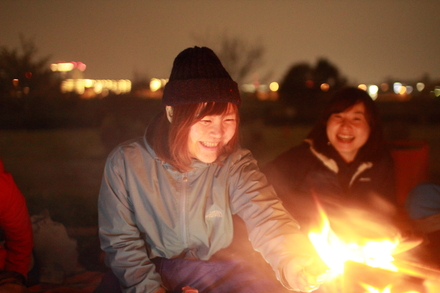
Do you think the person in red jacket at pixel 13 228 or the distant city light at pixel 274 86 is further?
the distant city light at pixel 274 86

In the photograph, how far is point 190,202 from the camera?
2.60 metres

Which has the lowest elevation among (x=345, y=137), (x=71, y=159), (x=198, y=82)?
(x=71, y=159)

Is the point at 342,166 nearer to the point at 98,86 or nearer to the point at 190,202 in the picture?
the point at 190,202

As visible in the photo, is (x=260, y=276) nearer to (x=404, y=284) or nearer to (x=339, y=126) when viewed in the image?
(x=404, y=284)

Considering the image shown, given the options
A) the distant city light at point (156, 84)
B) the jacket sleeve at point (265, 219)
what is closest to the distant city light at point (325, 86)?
the distant city light at point (156, 84)

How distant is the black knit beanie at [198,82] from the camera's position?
7.95ft

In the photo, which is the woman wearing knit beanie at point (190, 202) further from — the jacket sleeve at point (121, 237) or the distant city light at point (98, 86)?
the distant city light at point (98, 86)

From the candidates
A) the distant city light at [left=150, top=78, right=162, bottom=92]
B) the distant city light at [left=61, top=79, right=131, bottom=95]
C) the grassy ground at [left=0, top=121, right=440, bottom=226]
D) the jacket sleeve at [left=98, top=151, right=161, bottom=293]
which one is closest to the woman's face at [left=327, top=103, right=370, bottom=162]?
the grassy ground at [left=0, top=121, right=440, bottom=226]

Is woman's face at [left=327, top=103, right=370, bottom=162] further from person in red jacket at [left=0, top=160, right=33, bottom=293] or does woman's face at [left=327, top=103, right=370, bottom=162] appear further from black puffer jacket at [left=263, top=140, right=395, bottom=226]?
person in red jacket at [left=0, top=160, right=33, bottom=293]

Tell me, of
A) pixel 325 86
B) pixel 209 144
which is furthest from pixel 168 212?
pixel 325 86

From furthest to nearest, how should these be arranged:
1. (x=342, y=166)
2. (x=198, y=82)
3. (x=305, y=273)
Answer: (x=342, y=166)
(x=198, y=82)
(x=305, y=273)

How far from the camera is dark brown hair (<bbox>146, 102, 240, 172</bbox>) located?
2459 mm

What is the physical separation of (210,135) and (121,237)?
89 cm

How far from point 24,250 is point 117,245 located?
1.01m
